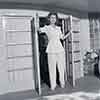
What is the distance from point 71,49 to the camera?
462 cm

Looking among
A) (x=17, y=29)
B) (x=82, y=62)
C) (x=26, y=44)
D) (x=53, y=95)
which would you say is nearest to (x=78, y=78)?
(x=82, y=62)

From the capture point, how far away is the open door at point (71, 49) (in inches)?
179

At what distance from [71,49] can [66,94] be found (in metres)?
1.25

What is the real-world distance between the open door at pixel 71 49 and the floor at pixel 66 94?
0.34m

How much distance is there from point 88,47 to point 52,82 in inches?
90.9

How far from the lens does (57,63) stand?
4395 mm

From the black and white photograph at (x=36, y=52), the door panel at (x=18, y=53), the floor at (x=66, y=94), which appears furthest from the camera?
the door panel at (x=18, y=53)

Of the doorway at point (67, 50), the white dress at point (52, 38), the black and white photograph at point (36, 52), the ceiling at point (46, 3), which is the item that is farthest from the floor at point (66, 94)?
the ceiling at point (46, 3)

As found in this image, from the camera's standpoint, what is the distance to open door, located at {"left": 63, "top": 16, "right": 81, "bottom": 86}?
14.9 ft

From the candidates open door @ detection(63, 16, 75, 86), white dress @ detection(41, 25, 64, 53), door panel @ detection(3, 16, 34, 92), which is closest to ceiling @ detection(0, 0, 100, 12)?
door panel @ detection(3, 16, 34, 92)

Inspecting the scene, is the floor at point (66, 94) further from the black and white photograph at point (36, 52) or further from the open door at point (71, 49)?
the open door at point (71, 49)

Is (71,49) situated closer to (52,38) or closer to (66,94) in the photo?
(52,38)

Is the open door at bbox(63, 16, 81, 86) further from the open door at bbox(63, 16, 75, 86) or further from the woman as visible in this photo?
the woman

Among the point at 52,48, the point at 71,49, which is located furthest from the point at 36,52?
the point at 71,49
